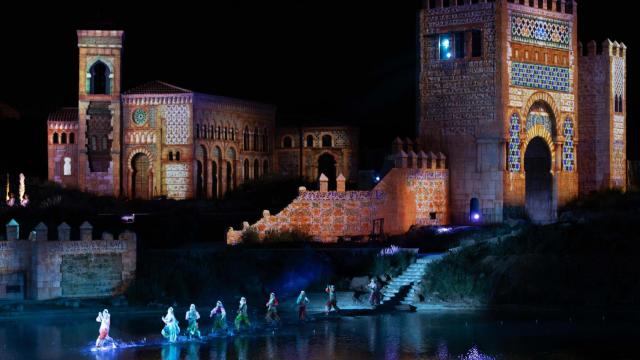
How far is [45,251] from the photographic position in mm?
32594

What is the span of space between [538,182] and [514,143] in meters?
3.22

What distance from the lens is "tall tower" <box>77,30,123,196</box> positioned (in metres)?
52.8

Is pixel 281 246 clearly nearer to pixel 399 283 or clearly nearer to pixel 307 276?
pixel 307 276

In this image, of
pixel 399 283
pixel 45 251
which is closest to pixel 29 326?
pixel 45 251

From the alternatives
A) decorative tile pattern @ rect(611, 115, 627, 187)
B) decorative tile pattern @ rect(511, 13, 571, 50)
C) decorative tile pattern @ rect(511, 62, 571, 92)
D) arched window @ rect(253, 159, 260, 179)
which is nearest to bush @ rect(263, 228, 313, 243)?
decorative tile pattern @ rect(511, 62, 571, 92)

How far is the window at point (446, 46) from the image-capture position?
42.3 meters

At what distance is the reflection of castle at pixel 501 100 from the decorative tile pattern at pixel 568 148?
37 mm

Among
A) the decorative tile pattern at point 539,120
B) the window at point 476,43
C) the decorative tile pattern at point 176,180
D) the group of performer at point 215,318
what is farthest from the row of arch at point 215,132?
the group of performer at point 215,318

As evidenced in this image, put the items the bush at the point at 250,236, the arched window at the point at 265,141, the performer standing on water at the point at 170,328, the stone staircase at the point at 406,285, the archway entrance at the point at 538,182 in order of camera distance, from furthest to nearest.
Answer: the arched window at the point at 265,141
the archway entrance at the point at 538,182
the bush at the point at 250,236
the stone staircase at the point at 406,285
the performer standing on water at the point at 170,328

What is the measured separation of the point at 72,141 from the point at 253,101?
8611mm

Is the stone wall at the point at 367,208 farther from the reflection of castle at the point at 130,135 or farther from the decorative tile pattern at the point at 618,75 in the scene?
the reflection of castle at the point at 130,135

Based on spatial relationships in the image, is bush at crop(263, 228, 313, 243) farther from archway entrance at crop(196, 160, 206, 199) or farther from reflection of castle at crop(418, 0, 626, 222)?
archway entrance at crop(196, 160, 206, 199)

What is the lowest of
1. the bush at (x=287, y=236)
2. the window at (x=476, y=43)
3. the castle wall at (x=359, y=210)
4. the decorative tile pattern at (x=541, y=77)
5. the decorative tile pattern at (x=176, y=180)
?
the bush at (x=287, y=236)

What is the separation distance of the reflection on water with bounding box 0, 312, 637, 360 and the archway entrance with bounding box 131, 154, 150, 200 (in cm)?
2179
